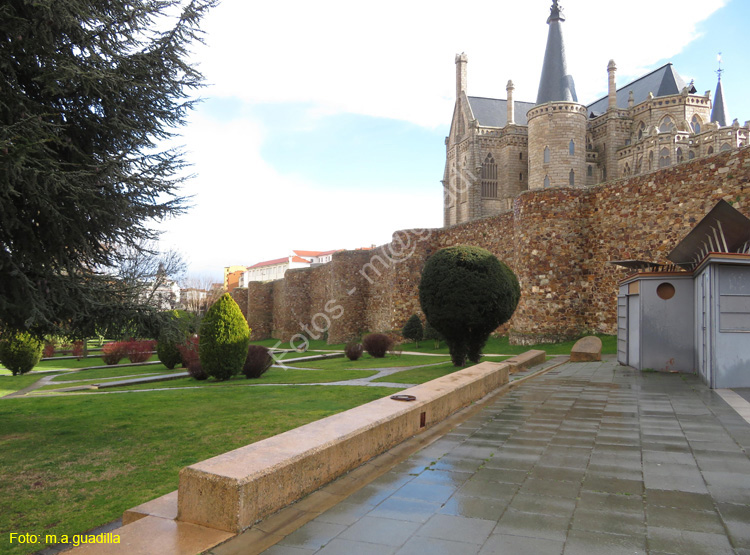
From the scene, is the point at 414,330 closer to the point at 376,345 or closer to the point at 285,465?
the point at 376,345

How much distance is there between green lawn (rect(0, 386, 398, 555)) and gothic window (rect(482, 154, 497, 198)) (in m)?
41.3

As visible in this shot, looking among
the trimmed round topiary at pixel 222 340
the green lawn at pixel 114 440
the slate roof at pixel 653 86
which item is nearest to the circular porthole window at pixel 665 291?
the green lawn at pixel 114 440

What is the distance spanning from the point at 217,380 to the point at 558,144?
A: 3329 centimetres

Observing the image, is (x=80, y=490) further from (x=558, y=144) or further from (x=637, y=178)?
(x=558, y=144)

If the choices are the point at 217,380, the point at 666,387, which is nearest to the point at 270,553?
the point at 666,387

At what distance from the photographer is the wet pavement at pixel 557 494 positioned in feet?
9.03

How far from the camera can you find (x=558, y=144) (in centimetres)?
3931

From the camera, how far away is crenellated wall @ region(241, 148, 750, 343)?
50.3ft

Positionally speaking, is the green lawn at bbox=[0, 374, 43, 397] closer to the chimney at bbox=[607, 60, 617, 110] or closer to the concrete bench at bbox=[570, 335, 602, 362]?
the concrete bench at bbox=[570, 335, 602, 362]

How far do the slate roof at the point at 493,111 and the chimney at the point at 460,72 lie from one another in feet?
4.26

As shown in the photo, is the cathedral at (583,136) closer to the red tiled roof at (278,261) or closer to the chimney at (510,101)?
the chimney at (510,101)

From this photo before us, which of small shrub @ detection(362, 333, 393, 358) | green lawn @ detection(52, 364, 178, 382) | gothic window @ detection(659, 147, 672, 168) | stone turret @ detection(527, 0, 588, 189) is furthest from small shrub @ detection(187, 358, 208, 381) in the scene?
gothic window @ detection(659, 147, 672, 168)

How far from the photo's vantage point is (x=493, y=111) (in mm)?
54594

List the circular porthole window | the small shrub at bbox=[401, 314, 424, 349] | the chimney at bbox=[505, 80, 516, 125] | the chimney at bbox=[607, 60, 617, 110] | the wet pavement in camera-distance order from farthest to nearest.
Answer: the chimney at bbox=[505, 80, 516, 125]
the chimney at bbox=[607, 60, 617, 110]
the small shrub at bbox=[401, 314, 424, 349]
the circular porthole window
the wet pavement
